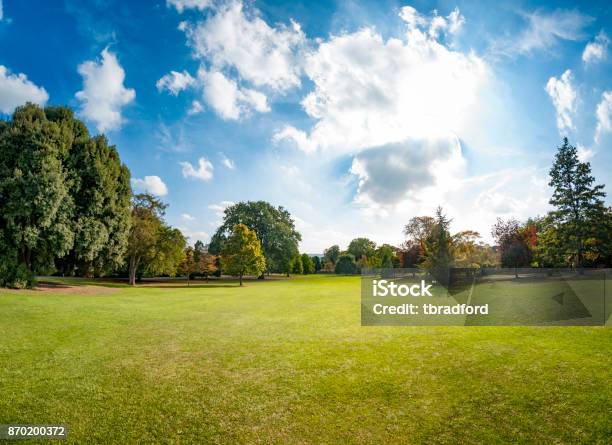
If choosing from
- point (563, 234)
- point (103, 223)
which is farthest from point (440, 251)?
point (103, 223)

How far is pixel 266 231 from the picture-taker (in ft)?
210

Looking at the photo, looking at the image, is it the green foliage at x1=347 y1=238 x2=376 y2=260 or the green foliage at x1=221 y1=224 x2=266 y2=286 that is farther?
the green foliage at x1=347 y1=238 x2=376 y2=260

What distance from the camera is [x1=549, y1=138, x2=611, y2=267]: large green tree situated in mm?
31641

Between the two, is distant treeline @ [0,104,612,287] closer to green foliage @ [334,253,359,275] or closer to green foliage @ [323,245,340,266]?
green foliage @ [334,253,359,275]

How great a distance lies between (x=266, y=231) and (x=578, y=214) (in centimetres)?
4762

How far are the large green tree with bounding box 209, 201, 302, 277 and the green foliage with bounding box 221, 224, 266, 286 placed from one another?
17.8 metres

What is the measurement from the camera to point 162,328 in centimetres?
1163

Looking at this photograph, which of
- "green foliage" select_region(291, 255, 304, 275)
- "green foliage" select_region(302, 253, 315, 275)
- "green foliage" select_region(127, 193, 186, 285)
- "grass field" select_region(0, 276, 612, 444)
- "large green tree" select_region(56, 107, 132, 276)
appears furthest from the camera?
"green foliage" select_region(302, 253, 315, 275)

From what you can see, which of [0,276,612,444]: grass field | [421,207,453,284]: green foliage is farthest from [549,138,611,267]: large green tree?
[0,276,612,444]: grass field

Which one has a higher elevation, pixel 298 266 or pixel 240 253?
pixel 240 253

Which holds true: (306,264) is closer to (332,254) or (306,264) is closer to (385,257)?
(385,257)

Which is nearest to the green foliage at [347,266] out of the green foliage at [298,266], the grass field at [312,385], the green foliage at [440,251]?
the green foliage at [298,266]

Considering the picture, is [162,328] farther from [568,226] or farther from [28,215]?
[568,226]

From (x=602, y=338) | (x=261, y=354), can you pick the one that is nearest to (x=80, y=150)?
(x=261, y=354)
